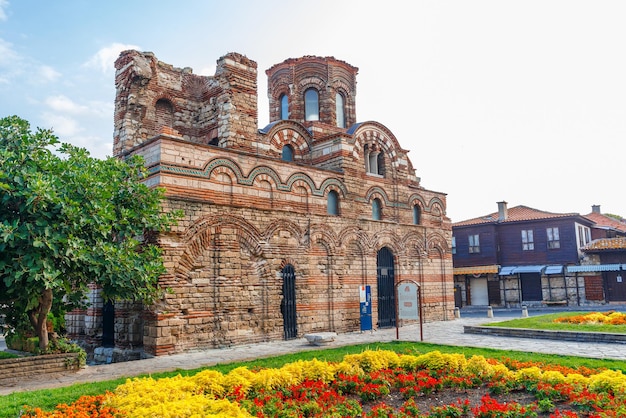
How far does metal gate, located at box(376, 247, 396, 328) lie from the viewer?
58.9 feet

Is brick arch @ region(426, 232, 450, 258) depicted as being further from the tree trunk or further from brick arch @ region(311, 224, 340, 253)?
the tree trunk

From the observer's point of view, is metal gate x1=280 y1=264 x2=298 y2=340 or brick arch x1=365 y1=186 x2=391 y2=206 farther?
brick arch x1=365 y1=186 x2=391 y2=206

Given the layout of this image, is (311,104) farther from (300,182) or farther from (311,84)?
(300,182)

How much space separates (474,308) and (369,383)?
2625 centimetres

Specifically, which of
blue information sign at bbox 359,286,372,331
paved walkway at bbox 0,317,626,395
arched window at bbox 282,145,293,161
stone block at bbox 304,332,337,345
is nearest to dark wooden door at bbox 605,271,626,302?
paved walkway at bbox 0,317,626,395

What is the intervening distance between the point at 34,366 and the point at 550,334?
12.7 metres

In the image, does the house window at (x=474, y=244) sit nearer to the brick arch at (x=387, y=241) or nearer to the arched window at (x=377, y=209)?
the brick arch at (x=387, y=241)

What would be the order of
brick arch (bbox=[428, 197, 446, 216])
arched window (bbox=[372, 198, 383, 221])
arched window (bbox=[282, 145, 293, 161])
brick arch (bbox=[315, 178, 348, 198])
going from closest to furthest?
1. brick arch (bbox=[315, 178, 348, 198])
2. arched window (bbox=[282, 145, 293, 161])
3. arched window (bbox=[372, 198, 383, 221])
4. brick arch (bbox=[428, 197, 446, 216])

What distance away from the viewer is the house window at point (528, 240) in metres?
32.2

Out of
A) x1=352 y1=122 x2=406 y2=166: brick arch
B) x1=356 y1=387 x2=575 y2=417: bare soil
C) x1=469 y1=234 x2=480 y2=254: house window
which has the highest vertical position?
x1=352 y1=122 x2=406 y2=166: brick arch

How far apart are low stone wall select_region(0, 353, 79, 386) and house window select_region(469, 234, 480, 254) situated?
28.9 meters

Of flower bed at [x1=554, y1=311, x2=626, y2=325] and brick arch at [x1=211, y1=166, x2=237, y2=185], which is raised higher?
brick arch at [x1=211, y1=166, x2=237, y2=185]

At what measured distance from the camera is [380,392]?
7441mm

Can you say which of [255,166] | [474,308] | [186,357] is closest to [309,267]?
[255,166]
